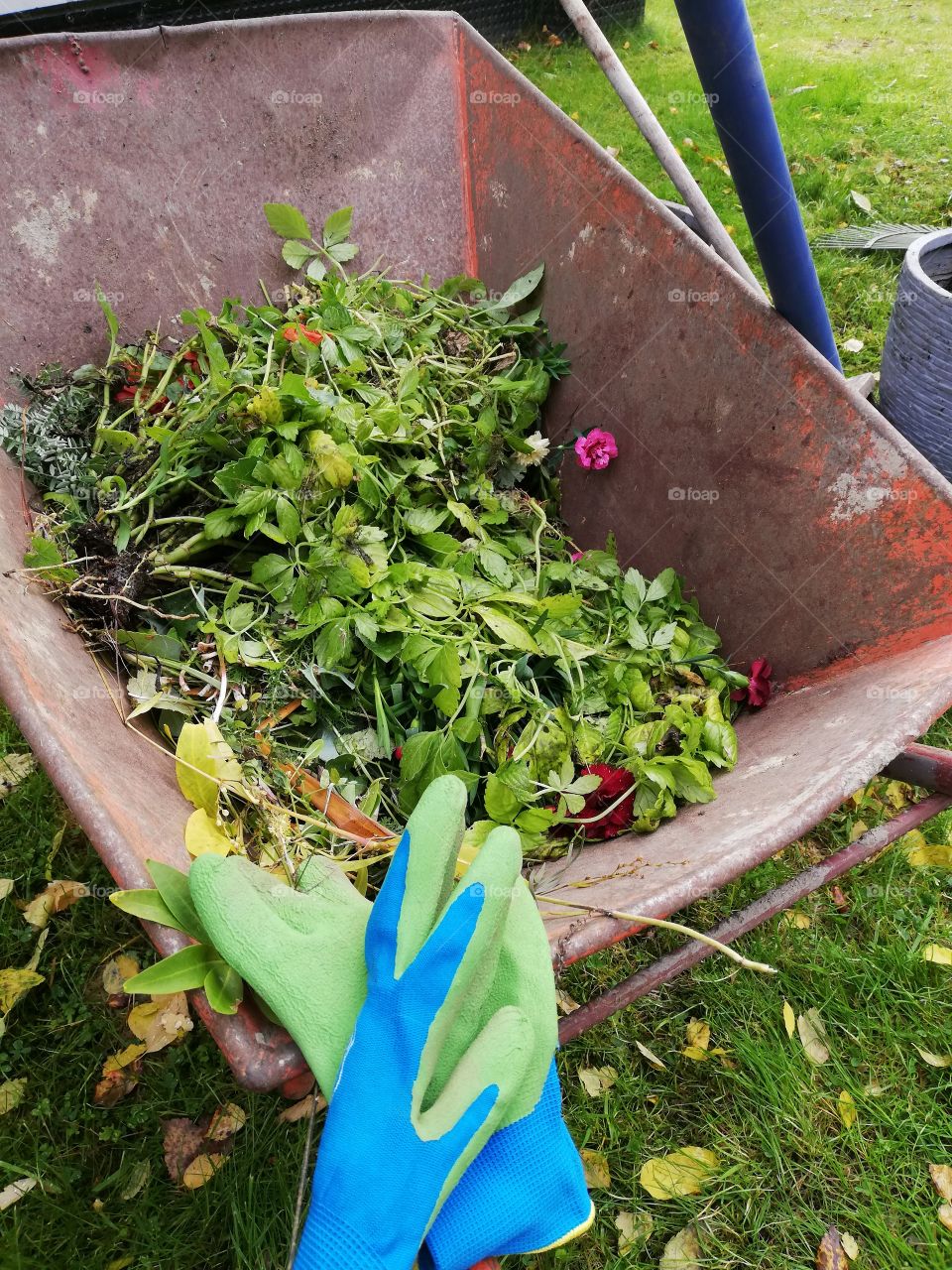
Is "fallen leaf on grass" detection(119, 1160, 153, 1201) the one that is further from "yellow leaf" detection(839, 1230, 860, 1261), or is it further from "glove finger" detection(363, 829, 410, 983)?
"yellow leaf" detection(839, 1230, 860, 1261)

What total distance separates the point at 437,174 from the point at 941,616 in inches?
67.1

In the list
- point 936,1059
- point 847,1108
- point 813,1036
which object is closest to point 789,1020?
point 813,1036

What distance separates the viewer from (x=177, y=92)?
1856 millimetres

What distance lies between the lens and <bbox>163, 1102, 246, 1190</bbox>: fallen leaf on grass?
1550mm

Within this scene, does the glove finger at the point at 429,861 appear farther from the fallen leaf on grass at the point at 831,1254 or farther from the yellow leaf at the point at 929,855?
the yellow leaf at the point at 929,855

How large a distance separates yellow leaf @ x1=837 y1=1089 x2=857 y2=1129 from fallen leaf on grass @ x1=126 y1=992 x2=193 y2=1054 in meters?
1.32

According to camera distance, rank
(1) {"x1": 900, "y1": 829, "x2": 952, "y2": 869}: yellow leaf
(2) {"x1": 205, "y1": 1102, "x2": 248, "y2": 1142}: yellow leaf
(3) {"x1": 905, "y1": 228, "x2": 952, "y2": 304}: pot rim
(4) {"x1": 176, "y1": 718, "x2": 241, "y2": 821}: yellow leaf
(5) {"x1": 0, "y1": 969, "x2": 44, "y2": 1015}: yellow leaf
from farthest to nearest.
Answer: (3) {"x1": 905, "y1": 228, "x2": 952, "y2": 304}: pot rim
(1) {"x1": 900, "y1": 829, "x2": 952, "y2": 869}: yellow leaf
(5) {"x1": 0, "y1": 969, "x2": 44, "y2": 1015}: yellow leaf
(2) {"x1": 205, "y1": 1102, "x2": 248, "y2": 1142}: yellow leaf
(4) {"x1": 176, "y1": 718, "x2": 241, "y2": 821}: yellow leaf

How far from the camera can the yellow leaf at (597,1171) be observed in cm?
157

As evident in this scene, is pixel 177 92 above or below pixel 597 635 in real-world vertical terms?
above

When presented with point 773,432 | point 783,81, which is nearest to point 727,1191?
point 773,432

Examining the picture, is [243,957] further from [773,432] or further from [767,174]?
[767,174]

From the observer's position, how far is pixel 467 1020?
2.87ft

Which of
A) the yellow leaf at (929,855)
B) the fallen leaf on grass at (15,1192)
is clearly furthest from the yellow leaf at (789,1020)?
the fallen leaf on grass at (15,1192)

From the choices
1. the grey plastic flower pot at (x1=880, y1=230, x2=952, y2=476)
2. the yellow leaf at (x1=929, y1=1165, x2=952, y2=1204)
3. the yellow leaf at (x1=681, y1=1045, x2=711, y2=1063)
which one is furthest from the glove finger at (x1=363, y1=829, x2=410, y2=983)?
the grey plastic flower pot at (x1=880, y1=230, x2=952, y2=476)
